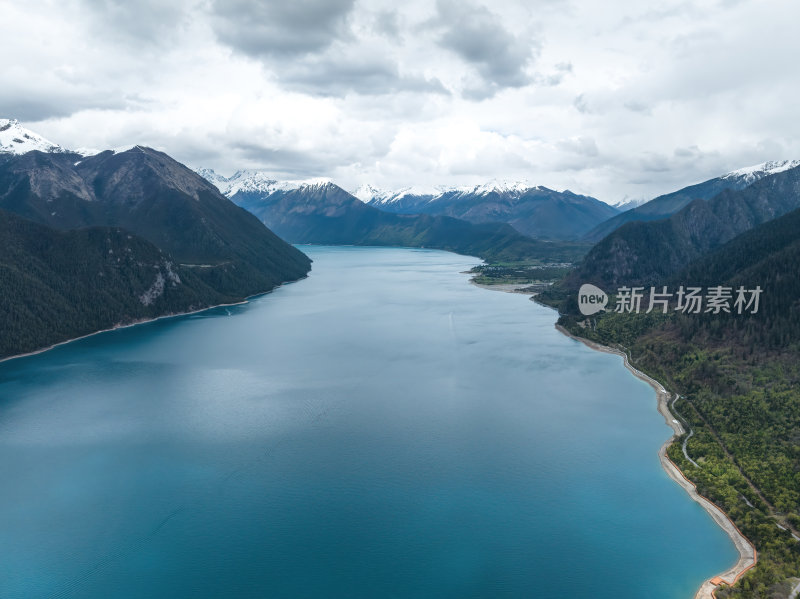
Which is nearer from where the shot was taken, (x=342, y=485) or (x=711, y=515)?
(x=711, y=515)

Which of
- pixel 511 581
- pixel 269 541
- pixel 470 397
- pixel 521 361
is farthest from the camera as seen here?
pixel 521 361

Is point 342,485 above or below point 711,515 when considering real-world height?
below

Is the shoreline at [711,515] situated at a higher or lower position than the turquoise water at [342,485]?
higher

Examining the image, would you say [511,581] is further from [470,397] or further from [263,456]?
[470,397]

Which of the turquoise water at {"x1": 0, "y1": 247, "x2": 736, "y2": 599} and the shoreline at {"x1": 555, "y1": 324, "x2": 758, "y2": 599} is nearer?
the shoreline at {"x1": 555, "y1": 324, "x2": 758, "y2": 599}

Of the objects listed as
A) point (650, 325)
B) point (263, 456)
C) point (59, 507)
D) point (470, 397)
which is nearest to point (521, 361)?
point (470, 397)

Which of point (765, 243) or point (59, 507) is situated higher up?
point (765, 243)

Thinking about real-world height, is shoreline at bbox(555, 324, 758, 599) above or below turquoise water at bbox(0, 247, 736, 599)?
above

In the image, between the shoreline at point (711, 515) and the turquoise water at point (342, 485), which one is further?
the turquoise water at point (342, 485)
